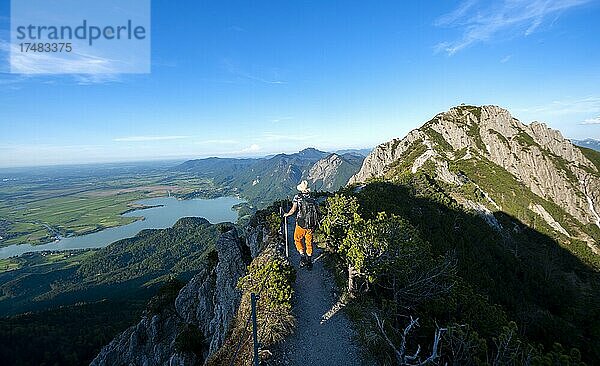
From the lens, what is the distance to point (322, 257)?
603 inches

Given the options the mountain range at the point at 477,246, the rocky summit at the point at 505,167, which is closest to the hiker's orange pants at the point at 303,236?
the mountain range at the point at 477,246

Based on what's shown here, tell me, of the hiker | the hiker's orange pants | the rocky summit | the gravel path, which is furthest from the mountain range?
the hiker

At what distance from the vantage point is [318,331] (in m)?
10.3

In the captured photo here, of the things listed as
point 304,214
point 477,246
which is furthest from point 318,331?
point 477,246

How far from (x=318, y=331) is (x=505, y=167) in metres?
102

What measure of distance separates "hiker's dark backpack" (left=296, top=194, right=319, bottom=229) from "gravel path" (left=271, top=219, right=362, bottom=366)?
8.18 feet

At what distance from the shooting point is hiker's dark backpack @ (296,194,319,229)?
40.4 feet

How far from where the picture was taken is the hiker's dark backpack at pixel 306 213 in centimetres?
1232

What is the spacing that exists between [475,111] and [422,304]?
117 metres

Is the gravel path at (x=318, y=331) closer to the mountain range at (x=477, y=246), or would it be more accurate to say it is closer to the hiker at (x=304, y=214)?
the mountain range at (x=477, y=246)

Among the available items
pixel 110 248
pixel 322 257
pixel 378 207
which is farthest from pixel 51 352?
pixel 110 248

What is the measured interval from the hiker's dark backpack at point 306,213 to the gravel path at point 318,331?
249 cm

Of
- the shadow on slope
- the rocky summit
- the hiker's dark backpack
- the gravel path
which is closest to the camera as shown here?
the gravel path

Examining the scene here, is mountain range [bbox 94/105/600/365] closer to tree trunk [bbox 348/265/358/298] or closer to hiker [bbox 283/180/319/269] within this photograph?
tree trunk [bbox 348/265/358/298]
